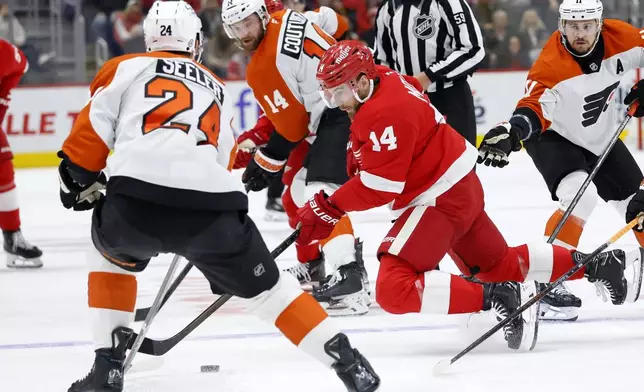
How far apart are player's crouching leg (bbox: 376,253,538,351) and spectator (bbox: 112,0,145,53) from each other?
6513mm

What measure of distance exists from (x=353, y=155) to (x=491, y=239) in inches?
20.3

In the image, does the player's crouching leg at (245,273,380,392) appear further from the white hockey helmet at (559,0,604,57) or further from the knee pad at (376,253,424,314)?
the white hockey helmet at (559,0,604,57)

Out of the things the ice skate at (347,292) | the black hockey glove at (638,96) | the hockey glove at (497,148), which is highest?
the black hockey glove at (638,96)

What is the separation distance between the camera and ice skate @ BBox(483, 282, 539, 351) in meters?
3.36

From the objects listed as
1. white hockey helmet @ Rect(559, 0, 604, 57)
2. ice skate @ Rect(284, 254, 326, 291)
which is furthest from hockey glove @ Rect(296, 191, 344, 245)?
ice skate @ Rect(284, 254, 326, 291)

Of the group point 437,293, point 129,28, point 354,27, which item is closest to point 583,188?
point 437,293

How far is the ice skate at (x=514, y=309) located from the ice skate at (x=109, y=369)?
1.10 metres

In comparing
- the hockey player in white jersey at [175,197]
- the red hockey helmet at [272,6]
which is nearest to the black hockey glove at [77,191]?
the hockey player in white jersey at [175,197]

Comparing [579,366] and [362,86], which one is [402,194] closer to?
[362,86]

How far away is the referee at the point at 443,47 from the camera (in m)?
4.48

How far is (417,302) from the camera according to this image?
3295 millimetres

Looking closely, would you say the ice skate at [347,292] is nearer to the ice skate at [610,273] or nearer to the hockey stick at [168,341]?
the hockey stick at [168,341]

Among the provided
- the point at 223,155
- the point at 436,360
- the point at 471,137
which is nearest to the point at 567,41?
the point at 471,137

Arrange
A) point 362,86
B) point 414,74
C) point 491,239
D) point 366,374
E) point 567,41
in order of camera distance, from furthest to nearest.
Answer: point 414,74 → point 567,41 → point 491,239 → point 362,86 → point 366,374
